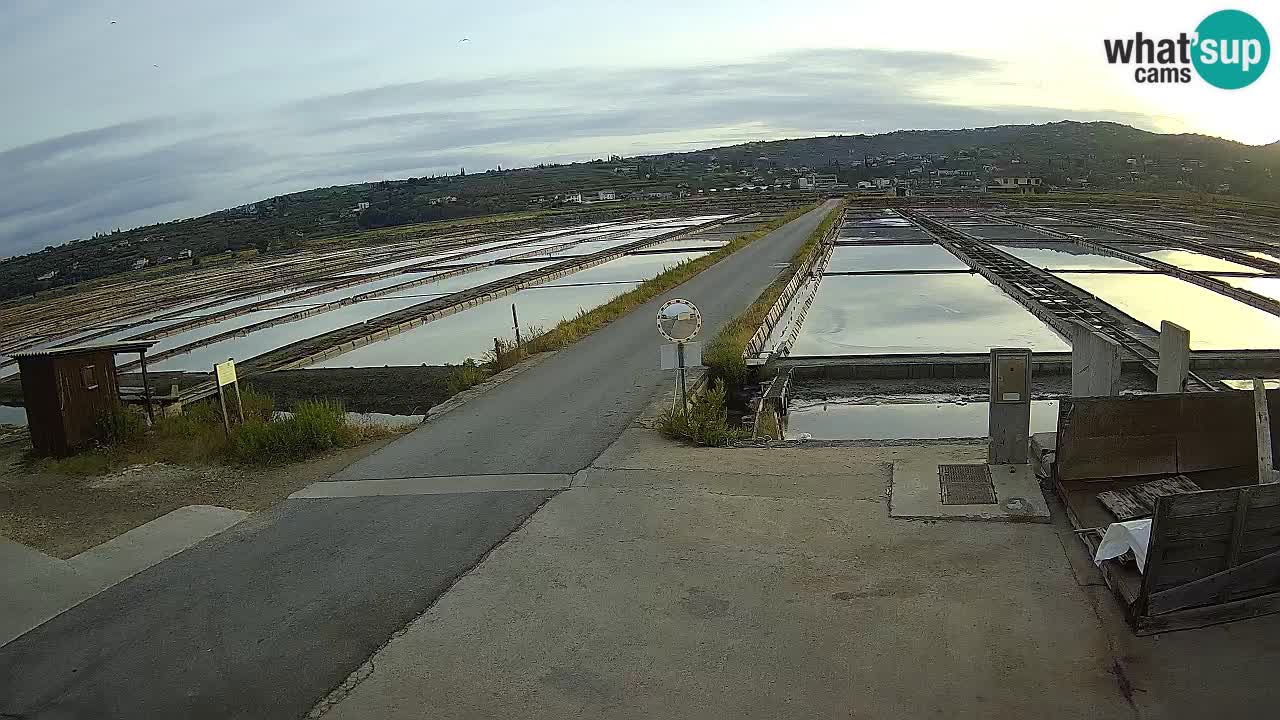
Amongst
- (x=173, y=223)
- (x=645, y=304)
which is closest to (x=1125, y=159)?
(x=173, y=223)

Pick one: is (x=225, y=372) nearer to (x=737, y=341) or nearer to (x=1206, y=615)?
(x=737, y=341)

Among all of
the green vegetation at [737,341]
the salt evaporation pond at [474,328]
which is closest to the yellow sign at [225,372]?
the green vegetation at [737,341]

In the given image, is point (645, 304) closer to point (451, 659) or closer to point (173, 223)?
point (451, 659)

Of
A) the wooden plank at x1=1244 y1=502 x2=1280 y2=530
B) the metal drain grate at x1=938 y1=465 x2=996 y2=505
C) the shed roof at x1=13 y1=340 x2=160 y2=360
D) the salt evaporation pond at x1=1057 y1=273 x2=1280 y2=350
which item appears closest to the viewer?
the wooden plank at x1=1244 y1=502 x2=1280 y2=530

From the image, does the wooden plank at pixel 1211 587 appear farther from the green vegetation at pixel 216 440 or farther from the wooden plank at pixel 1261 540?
the green vegetation at pixel 216 440

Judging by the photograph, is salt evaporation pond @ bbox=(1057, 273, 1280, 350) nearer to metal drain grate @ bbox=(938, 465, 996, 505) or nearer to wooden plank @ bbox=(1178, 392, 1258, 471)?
wooden plank @ bbox=(1178, 392, 1258, 471)

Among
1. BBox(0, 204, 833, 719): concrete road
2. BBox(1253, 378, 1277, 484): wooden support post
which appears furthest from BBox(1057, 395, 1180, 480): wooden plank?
BBox(0, 204, 833, 719): concrete road

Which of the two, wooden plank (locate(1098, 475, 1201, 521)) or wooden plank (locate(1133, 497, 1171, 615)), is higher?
wooden plank (locate(1133, 497, 1171, 615))
